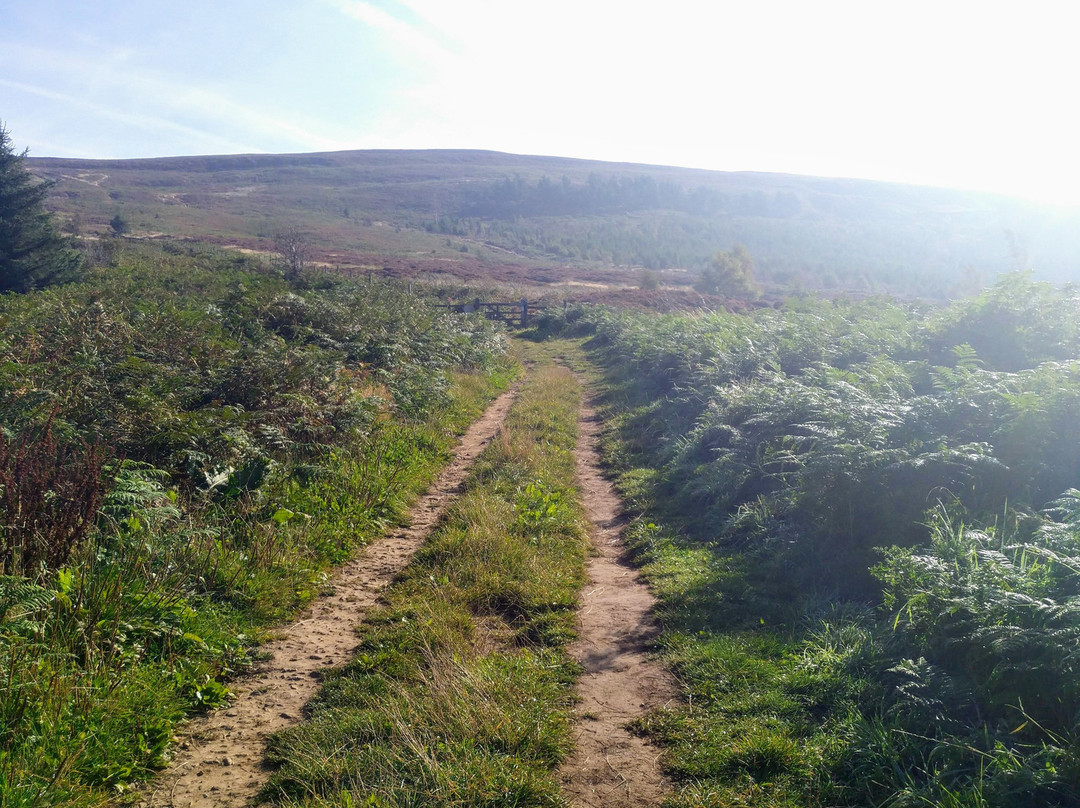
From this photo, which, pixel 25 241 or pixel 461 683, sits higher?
pixel 25 241

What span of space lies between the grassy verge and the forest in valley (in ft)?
0.08

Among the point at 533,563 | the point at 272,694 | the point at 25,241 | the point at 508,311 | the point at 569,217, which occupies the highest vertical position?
the point at 569,217

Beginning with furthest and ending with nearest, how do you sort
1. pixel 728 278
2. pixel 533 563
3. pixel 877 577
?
1. pixel 728 278
2. pixel 533 563
3. pixel 877 577

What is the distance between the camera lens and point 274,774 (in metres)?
3.40

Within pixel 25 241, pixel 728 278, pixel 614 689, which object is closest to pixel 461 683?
pixel 614 689

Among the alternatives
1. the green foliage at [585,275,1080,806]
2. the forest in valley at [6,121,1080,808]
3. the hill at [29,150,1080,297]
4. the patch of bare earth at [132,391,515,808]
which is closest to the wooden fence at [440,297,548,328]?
the hill at [29,150,1080,297]

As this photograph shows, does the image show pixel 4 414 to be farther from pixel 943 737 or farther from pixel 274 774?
pixel 943 737

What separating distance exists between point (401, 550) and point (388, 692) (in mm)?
2692

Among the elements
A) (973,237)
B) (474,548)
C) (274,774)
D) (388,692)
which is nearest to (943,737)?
(388,692)

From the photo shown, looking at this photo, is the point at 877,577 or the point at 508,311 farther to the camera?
the point at 508,311

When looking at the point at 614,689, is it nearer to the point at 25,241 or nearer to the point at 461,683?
the point at 461,683

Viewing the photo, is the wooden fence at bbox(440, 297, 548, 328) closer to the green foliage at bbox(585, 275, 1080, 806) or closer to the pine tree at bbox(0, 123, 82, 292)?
the pine tree at bbox(0, 123, 82, 292)

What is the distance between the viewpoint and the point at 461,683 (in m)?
3.95

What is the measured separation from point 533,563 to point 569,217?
Result: 108745mm
